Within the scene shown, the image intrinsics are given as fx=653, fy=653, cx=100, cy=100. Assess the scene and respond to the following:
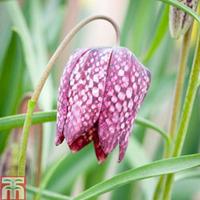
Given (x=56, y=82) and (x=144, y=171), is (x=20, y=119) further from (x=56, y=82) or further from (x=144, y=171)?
(x=56, y=82)

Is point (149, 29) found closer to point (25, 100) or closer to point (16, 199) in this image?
point (25, 100)

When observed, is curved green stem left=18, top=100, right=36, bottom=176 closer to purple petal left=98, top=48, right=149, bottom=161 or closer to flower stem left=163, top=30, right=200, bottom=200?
purple petal left=98, top=48, right=149, bottom=161

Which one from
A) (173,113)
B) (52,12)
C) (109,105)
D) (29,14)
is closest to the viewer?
(109,105)

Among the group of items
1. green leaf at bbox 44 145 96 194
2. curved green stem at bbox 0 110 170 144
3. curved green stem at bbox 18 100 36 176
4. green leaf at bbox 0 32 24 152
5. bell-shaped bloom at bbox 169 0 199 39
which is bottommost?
curved green stem at bbox 18 100 36 176

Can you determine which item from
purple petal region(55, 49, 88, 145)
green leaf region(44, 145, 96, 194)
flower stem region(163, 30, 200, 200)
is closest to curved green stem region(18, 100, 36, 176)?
purple petal region(55, 49, 88, 145)

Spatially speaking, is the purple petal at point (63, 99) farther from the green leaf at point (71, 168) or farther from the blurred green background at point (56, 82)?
the green leaf at point (71, 168)

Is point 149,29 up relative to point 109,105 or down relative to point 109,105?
up

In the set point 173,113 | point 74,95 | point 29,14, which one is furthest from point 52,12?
point 74,95
